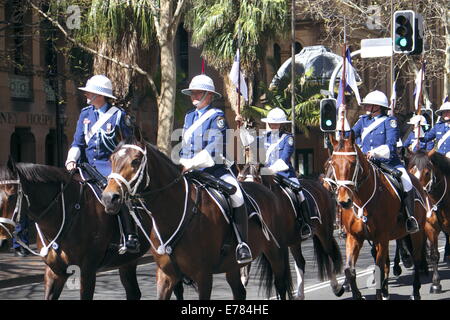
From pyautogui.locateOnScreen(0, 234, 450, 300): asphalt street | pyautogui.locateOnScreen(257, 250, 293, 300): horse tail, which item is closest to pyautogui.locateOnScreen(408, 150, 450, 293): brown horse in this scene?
pyautogui.locateOnScreen(0, 234, 450, 300): asphalt street

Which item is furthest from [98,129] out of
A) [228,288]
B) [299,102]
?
[299,102]

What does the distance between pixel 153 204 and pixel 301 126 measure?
2517cm

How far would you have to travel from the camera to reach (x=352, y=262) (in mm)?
11562

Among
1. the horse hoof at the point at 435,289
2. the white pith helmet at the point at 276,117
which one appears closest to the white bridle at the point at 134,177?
the white pith helmet at the point at 276,117

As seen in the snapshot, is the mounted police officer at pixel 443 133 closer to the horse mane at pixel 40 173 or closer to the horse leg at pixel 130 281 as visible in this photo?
the horse leg at pixel 130 281

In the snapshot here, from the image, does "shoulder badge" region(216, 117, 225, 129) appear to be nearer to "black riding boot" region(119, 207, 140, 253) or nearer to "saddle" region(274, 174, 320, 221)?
"black riding boot" region(119, 207, 140, 253)

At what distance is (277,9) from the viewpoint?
30438 mm

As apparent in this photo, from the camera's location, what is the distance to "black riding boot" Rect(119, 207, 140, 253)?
31.9ft

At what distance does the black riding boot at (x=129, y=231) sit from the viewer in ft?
31.9

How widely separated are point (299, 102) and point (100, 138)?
24.2 metres

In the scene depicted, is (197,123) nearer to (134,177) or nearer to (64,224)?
(134,177)

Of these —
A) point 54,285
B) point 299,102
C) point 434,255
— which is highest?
point 299,102

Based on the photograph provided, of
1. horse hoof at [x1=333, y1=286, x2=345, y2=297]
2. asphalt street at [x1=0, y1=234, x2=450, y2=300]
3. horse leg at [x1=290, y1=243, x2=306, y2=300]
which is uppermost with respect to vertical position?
horse leg at [x1=290, y1=243, x2=306, y2=300]
